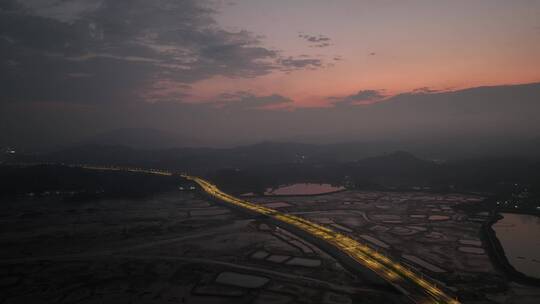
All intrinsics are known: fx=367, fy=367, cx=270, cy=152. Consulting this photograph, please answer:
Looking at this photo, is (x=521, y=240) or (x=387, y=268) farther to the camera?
(x=521, y=240)

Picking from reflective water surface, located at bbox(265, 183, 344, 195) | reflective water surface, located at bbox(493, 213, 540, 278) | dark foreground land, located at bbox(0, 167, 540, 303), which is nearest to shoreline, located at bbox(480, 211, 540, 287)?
dark foreground land, located at bbox(0, 167, 540, 303)

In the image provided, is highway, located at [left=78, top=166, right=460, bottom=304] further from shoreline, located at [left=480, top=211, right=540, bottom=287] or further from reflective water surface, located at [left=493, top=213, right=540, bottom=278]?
reflective water surface, located at [left=493, top=213, right=540, bottom=278]

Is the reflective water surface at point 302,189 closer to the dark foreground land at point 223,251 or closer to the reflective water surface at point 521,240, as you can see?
the dark foreground land at point 223,251

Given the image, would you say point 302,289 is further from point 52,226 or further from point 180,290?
point 52,226

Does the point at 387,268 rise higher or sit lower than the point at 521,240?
higher

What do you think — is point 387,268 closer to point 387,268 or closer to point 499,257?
point 387,268

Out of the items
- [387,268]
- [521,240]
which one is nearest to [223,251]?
[387,268]

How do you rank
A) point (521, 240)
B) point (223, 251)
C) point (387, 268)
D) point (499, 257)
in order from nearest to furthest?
1. point (387, 268)
2. point (499, 257)
3. point (223, 251)
4. point (521, 240)
